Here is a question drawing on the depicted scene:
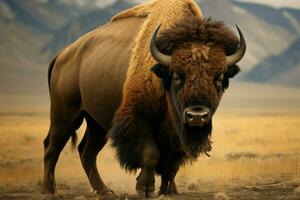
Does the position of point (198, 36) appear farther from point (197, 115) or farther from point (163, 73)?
point (197, 115)

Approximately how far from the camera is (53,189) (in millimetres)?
10344

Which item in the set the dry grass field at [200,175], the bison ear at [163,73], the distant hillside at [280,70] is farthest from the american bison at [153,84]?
the distant hillside at [280,70]

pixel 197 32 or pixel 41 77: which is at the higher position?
pixel 197 32

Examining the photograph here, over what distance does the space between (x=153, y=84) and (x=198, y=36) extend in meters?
0.80

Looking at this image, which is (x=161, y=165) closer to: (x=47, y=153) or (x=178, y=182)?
(x=47, y=153)

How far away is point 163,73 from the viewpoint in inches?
315

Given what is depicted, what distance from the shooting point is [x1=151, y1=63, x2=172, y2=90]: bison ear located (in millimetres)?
7961

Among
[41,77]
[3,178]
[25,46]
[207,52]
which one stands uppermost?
[207,52]

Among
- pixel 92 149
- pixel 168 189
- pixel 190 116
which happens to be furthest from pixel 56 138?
pixel 190 116

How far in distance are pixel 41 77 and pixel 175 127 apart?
405 feet

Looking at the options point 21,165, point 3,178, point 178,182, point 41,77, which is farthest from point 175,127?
point 41,77

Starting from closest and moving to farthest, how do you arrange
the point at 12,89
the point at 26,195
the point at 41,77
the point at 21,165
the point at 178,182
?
the point at 26,195, the point at 178,182, the point at 21,165, the point at 12,89, the point at 41,77

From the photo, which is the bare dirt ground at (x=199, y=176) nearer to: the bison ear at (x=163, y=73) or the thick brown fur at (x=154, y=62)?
the thick brown fur at (x=154, y=62)

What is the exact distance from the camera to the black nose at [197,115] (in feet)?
23.5
